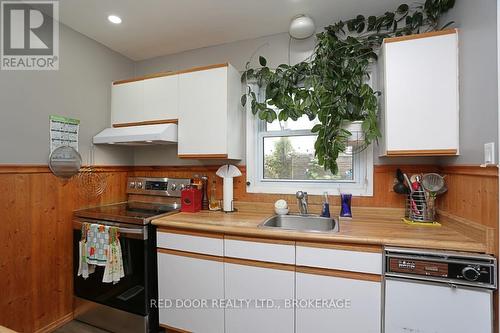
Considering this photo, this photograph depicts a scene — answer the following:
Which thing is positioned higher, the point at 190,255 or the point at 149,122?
the point at 149,122

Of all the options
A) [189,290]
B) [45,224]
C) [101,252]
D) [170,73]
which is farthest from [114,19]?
[189,290]

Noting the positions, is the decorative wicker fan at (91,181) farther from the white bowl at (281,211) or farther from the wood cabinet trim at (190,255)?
the white bowl at (281,211)

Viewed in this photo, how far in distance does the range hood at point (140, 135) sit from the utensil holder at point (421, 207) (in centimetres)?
191

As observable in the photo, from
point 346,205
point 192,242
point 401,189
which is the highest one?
point 401,189

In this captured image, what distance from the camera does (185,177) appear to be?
2.43m

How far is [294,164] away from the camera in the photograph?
215 centimetres

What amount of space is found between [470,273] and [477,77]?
101cm

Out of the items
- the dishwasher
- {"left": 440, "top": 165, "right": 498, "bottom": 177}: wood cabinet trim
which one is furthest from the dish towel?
{"left": 440, "top": 165, "right": 498, "bottom": 177}: wood cabinet trim

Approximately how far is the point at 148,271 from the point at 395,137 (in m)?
1.95

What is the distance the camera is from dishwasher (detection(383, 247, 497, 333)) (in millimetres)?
1147

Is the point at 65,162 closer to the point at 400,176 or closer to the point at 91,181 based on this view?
the point at 91,181

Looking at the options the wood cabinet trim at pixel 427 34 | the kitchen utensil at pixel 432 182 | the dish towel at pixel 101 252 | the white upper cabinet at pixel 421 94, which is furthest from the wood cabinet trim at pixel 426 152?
the dish towel at pixel 101 252

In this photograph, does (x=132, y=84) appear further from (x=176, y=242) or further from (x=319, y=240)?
(x=319, y=240)

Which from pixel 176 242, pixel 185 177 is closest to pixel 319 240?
pixel 176 242
